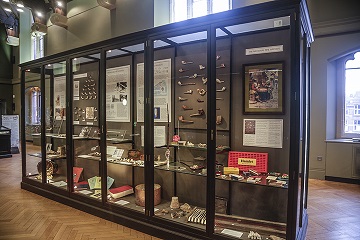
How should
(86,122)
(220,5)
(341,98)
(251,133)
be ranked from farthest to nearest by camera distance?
1. (341,98)
2. (220,5)
3. (86,122)
4. (251,133)

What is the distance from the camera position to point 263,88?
Answer: 2.84 metres

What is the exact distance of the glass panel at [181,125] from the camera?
10.6ft

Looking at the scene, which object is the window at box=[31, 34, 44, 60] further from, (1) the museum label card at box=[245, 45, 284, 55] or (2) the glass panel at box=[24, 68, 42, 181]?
(1) the museum label card at box=[245, 45, 284, 55]

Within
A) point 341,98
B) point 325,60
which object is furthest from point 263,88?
point 341,98

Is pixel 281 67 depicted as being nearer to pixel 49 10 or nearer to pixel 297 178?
pixel 297 178

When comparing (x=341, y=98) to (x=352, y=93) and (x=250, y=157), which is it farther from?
(x=250, y=157)

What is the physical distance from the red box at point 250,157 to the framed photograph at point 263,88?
1.62 feet

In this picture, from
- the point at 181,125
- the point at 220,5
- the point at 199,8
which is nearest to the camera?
the point at 181,125

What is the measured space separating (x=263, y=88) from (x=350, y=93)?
4.15 metres

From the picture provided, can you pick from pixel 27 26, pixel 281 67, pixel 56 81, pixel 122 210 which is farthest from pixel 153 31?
pixel 27 26

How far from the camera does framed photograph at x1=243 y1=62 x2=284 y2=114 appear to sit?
2.74 metres

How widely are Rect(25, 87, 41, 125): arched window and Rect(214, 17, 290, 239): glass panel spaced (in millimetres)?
3646

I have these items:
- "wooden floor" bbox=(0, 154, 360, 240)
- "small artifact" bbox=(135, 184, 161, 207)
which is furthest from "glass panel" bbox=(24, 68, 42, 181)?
"small artifact" bbox=(135, 184, 161, 207)

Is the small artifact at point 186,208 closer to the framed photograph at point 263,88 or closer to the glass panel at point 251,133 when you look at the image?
the glass panel at point 251,133
